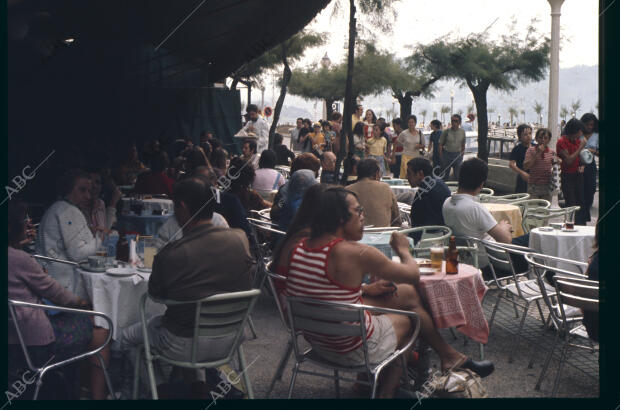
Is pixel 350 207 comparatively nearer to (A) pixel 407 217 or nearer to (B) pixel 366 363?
(B) pixel 366 363

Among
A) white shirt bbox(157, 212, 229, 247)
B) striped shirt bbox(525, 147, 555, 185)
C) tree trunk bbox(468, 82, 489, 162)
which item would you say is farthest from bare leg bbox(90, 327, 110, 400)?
tree trunk bbox(468, 82, 489, 162)

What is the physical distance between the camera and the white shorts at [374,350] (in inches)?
150

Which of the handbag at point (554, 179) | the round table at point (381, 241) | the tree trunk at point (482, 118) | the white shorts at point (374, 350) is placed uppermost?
the tree trunk at point (482, 118)

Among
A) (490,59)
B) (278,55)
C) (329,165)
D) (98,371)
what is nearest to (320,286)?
(98,371)

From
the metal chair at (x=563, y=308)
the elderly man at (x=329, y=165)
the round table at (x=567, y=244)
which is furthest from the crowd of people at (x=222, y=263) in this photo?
the elderly man at (x=329, y=165)

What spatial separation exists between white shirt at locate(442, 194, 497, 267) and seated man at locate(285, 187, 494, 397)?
184 centimetres

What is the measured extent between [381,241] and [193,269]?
2.18 m

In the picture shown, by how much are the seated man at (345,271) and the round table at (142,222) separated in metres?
3.49

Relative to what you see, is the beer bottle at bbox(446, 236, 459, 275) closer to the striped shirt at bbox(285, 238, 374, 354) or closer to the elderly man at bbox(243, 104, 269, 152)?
the striped shirt at bbox(285, 238, 374, 354)

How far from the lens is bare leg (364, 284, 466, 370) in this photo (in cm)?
430

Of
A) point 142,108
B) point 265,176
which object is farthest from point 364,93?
point 265,176

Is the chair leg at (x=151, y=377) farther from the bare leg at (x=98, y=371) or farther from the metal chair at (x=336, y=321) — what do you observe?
the metal chair at (x=336, y=321)

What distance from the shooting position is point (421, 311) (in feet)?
14.1

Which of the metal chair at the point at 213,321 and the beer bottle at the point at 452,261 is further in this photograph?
the beer bottle at the point at 452,261
